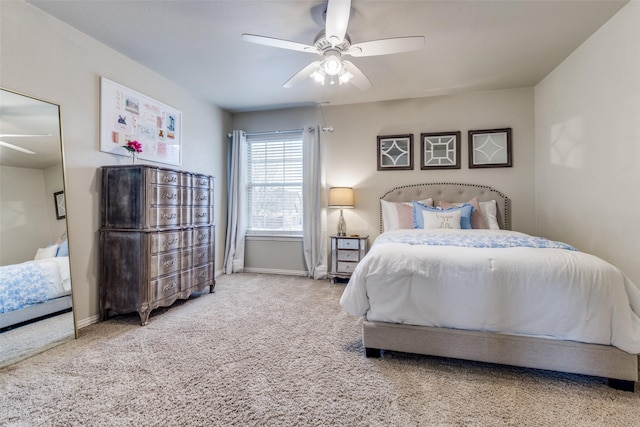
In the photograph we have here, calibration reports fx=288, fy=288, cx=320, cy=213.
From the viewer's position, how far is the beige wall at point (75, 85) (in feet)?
6.90

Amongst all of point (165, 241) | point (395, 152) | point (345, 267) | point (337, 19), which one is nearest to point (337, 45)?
point (337, 19)

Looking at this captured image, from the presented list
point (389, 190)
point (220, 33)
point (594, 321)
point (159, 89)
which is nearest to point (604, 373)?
point (594, 321)

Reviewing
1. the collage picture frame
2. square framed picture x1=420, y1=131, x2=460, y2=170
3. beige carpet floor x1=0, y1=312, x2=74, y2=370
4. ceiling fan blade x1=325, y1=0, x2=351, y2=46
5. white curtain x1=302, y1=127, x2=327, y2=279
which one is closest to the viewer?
ceiling fan blade x1=325, y1=0, x2=351, y2=46

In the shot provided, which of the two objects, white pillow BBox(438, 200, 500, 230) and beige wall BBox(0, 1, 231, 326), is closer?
beige wall BBox(0, 1, 231, 326)

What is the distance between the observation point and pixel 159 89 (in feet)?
10.9

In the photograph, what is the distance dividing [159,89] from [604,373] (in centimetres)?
447

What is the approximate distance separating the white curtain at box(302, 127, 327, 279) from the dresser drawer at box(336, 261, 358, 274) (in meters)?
0.36

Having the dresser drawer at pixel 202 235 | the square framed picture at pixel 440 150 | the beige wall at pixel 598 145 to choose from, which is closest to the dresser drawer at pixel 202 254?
the dresser drawer at pixel 202 235

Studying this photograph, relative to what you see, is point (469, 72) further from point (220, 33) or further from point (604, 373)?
point (604, 373)

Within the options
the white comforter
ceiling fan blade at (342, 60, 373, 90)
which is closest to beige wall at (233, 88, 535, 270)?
ceiling fan blade at (342, 60, 373, 90)

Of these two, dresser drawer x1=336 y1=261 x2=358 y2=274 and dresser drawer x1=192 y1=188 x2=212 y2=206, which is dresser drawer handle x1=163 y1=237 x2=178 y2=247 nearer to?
dresser drawer x1=192 y1=188 x2=212 y2=206

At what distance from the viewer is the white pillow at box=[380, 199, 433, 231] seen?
3.66 meters

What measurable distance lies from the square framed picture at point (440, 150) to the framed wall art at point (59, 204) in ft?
12.9

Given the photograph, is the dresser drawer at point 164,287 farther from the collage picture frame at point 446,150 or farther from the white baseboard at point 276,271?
the collage picture frame at point 446,150
